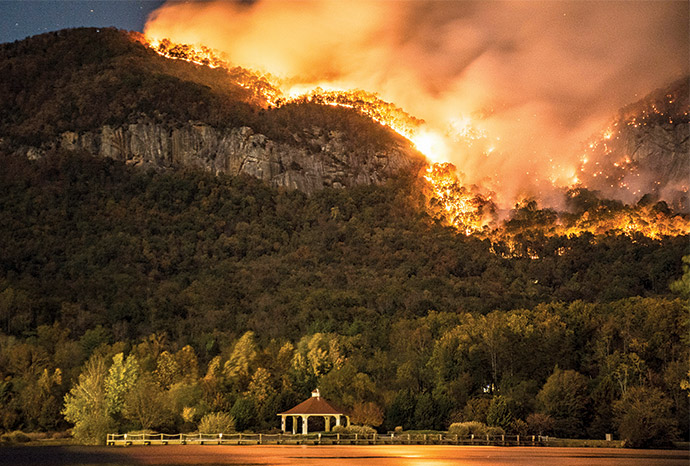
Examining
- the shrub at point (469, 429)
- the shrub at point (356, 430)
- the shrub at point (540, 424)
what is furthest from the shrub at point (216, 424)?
the shrub at point (540, 424)

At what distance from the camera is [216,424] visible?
8956cm

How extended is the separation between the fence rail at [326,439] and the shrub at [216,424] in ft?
4.49

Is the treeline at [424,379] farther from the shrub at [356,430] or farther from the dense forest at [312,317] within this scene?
the shrub at [356,430]

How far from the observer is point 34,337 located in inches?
5212

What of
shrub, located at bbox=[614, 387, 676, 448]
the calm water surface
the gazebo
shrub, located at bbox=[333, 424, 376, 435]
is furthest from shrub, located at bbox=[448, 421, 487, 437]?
shrub, located at bbox=[614, 387, 676, 448]

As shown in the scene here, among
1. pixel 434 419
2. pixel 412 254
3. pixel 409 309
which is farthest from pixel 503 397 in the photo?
pixel 412 254

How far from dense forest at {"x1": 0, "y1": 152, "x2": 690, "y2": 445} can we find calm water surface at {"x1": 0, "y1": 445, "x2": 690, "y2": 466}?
26.9 ft

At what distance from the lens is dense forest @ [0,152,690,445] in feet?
305

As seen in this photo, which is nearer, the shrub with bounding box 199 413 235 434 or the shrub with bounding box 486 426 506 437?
the shrub with bounding box 486 426 506 437

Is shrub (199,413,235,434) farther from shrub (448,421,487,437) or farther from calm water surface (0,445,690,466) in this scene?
shrub (448,421,487,437)

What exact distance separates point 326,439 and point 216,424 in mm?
11921

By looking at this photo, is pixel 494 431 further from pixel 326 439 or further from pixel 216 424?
pixel 216 424

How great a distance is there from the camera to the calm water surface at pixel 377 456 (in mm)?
57188

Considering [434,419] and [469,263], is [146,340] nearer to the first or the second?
[434,419]
